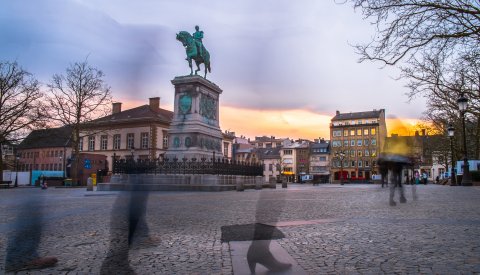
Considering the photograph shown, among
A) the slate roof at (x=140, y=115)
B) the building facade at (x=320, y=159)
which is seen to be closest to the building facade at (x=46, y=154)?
the slate roof at (x=140, y=115)

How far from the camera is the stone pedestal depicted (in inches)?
1023

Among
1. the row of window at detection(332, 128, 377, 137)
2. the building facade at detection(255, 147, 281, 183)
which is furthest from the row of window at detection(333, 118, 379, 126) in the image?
the building facade at detection(255, 147, 281, 183)

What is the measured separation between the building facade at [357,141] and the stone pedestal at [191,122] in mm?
82323

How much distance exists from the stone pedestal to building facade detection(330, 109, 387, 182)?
82.3m

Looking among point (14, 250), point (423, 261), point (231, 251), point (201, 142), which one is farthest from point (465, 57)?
point (201, 142)

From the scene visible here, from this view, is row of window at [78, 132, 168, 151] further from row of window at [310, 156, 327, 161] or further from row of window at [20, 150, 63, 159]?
row of window at [310, 156, 327, 161]

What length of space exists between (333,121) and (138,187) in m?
116

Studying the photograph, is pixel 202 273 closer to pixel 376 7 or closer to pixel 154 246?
pixel 154 246

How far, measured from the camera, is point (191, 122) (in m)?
26.2

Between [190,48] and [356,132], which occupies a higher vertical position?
[356,132]

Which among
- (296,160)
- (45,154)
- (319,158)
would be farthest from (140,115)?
(296,160)

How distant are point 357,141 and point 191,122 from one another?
302ft

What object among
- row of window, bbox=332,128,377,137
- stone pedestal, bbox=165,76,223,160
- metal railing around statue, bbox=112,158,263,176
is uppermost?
row of window, bbox=332,128,377,137

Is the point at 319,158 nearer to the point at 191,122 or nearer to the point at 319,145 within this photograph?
the point at 319,145
